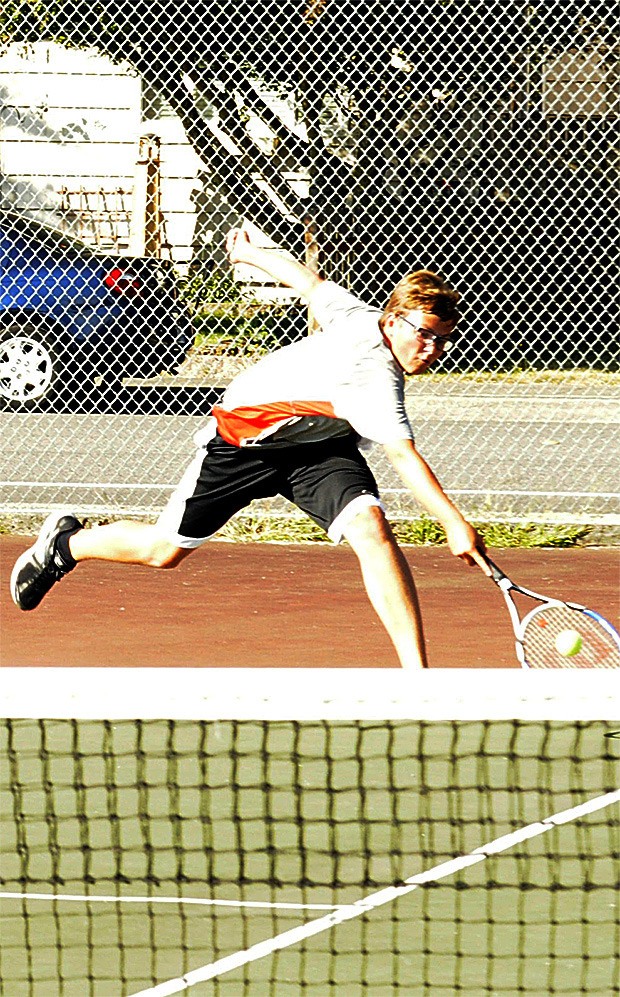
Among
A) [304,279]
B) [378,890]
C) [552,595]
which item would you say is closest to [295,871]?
[378,890]

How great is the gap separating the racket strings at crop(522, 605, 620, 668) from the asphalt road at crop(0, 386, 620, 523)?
12.0 feet

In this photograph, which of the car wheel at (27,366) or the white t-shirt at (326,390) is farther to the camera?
the car wheel at (27,366)

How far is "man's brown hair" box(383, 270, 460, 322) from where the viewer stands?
5547 mm

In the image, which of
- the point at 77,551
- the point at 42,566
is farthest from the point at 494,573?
the point at 42,566

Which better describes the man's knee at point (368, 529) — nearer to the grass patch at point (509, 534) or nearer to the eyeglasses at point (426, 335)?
the eyeglasses at point (426, 335)

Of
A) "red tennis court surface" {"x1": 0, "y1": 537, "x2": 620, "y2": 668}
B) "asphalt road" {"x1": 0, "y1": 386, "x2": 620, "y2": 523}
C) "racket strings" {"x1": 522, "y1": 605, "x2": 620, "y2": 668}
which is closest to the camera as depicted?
"racket strings" {"x1": 522, "y1": 605, "x2": 620, "y2": 668}

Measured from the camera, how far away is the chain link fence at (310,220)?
382 inches

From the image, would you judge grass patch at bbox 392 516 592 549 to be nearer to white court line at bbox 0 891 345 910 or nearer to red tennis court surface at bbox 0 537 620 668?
red tennis court surface at bbox 0 537 620 668

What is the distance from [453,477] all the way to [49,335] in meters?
2.41

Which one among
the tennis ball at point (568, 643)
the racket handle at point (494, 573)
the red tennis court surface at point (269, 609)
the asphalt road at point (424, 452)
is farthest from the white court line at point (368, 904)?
the asphalt road at point (424, 452)

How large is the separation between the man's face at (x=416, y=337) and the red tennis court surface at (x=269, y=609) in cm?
158

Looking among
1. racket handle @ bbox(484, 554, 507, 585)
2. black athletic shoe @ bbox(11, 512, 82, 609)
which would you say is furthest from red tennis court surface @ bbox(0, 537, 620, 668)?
racket handle @ bbox(484, 554, 507, 585)

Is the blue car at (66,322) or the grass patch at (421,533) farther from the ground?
the blue car at (66,322)

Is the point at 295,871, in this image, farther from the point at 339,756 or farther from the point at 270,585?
the point at 270,585
